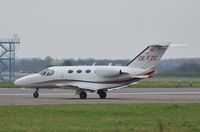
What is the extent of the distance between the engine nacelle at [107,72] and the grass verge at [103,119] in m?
13.8

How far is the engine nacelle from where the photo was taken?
156ft

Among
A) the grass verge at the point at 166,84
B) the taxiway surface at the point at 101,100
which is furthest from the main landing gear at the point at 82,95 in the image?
the grass verge at the point at 166,84

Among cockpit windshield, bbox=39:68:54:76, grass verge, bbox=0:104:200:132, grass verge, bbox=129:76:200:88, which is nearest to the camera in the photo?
grass verge, bbox=0:104:200:132

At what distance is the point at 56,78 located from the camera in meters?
50.1

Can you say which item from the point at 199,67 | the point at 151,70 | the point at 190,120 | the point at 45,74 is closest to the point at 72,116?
the point at 190,120

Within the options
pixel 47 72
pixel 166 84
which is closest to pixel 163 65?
pixel 166 84

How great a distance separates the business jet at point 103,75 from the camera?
1868 inches

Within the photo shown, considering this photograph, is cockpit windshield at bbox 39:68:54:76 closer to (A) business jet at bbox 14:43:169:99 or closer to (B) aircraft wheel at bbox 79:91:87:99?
(A) business jet at bbox 14:43:169:99

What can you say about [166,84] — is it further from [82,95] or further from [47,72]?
[82,95]

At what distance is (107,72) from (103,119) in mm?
21319

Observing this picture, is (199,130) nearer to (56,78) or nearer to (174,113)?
(174,113)

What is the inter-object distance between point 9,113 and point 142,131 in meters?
9.78

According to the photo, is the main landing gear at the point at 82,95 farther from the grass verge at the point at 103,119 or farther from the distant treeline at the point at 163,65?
the distant treeline at the point at 163,65

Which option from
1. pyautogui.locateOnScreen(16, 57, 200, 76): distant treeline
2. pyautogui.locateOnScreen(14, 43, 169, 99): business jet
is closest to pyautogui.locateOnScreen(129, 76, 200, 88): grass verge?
pyautogui.locateOnScreen(16, 57, 200, 76): distant treeline
